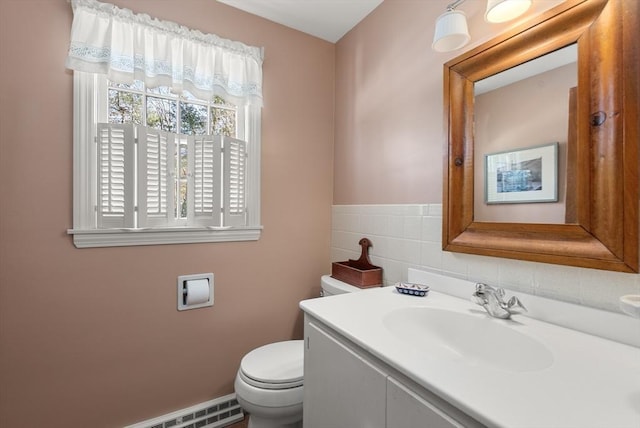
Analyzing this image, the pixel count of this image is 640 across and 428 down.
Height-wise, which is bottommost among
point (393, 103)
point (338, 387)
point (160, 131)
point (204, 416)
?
point (204, 416)

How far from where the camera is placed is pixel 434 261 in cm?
132

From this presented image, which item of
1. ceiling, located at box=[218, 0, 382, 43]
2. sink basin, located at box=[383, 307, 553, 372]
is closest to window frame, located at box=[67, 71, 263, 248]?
ceiling, located at box=[218, 0, 382, 43]

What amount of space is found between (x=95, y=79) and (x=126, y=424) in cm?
167

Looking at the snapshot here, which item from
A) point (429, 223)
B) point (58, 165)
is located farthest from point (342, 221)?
point (58, 165)

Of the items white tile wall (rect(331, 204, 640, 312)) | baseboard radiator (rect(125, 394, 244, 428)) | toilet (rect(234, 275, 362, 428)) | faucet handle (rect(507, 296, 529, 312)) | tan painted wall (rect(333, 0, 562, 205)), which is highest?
tan painted wall (rect(333, 0, 562, 205))

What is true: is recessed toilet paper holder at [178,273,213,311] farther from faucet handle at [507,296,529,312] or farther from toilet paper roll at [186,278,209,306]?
faucet handle at [507,296,529,312]

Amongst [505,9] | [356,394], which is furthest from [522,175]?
[356,394]

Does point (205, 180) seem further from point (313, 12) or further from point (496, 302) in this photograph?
point (496, 302)

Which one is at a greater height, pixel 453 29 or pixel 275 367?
pixel 453 29

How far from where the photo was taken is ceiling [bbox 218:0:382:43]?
1.65m

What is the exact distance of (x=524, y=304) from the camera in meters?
0.98

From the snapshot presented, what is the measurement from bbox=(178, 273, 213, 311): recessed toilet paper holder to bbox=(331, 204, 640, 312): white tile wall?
86 cm

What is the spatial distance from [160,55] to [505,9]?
151 centimetres

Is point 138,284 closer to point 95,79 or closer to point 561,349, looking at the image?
point 95,79
